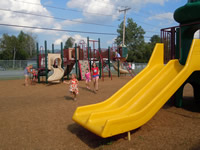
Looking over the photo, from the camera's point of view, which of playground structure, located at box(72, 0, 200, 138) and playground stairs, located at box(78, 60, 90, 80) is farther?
playground stairs, located at box(78, 60, 90, 80)

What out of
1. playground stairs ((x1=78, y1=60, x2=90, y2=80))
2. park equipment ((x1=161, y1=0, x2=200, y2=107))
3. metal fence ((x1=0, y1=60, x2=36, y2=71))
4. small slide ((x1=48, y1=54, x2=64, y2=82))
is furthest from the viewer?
metal fence ((x1=0, y1=60, x2=36, y2=71))

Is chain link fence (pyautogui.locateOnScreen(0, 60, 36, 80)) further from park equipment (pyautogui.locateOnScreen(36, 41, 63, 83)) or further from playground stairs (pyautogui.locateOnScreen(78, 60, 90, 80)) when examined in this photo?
playground stairs (pyautogui.locateOnScreen(78, 60, 90, 80))

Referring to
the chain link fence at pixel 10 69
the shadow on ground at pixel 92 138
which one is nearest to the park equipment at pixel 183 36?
the shadow on ground at pixel 92 138

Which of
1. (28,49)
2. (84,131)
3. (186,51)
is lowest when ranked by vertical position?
(84,131)

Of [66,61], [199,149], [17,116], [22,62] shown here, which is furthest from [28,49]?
[199,149]

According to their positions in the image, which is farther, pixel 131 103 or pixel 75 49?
pixel 75 49

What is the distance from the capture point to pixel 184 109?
6496 millimetres

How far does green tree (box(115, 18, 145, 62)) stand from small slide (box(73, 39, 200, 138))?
52304mm

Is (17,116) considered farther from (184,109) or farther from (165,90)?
(184,109)

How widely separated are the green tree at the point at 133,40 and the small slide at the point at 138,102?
2059 inches

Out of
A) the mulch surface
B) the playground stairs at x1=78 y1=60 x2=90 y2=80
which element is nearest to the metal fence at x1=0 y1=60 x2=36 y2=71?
the playground stairs at x1=78 y1=60 x2=90 y2=80

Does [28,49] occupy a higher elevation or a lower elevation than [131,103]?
higher

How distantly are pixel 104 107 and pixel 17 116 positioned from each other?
119 inches

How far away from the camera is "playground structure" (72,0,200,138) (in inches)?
157
